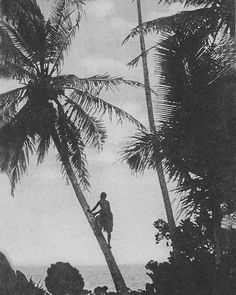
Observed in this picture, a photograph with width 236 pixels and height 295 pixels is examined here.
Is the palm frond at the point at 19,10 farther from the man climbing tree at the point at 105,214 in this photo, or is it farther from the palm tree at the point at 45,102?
the man climbing tree at the point at 105,214

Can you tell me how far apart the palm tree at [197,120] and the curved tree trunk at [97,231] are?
5.87 metres

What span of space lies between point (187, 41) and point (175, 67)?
569 millimetres

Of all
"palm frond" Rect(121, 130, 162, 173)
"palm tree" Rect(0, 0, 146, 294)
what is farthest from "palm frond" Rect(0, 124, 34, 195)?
"palm frond" Rect(121, 130, 162, 173)

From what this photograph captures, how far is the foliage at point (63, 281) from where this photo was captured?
13.1 m

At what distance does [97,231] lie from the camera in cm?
1442

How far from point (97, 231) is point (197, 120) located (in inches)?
266

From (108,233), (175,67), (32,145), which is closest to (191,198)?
(175,67)

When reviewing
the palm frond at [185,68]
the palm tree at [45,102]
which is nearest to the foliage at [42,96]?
the palm tree at [45,102]

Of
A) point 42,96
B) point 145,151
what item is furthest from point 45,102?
point 145,151

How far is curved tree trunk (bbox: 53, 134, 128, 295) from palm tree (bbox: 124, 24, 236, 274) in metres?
5.87

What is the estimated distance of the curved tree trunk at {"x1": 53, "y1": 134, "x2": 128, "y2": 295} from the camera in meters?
14.0

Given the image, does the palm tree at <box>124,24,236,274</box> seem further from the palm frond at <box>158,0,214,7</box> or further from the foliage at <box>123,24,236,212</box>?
the palm frond at <box>158,0,214,7</box>

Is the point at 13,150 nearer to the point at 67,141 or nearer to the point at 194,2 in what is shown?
the point at 67,141

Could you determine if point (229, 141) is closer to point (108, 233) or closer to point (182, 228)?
point (182, 228)
